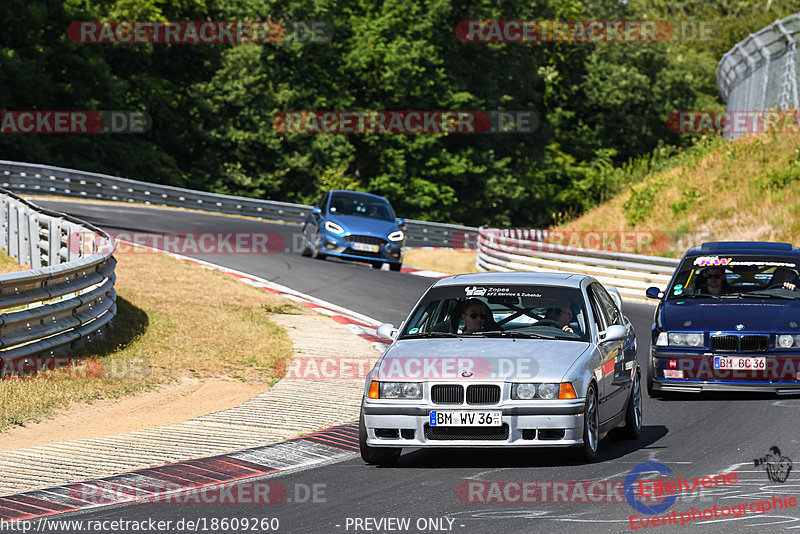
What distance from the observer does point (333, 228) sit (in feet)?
86.0

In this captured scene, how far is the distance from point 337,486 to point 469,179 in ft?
182

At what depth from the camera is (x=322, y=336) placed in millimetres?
16797

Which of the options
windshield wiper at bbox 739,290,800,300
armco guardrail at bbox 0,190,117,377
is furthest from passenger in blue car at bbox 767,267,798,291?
armco guardrail at bbox 0,190,117,377

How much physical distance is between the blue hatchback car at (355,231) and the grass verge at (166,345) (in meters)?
4.75

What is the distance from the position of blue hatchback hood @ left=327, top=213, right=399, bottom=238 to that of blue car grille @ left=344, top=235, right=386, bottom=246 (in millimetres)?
79

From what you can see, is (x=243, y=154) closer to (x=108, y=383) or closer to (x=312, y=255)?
(x=312, y=255)

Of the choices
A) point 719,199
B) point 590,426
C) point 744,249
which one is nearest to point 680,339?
point 744,249

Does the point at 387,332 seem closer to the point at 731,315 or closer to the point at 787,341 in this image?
the point at 731,315

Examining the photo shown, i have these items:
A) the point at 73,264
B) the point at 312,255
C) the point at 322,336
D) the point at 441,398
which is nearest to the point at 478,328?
the point at 441,398

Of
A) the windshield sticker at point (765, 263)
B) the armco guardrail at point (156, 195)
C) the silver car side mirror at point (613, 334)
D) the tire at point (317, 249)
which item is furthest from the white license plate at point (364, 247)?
the silver car side mirror at point (613, 334)

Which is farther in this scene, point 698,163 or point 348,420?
point 698,163

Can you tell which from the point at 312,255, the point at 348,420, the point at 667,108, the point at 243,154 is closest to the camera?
the point at 348,420
